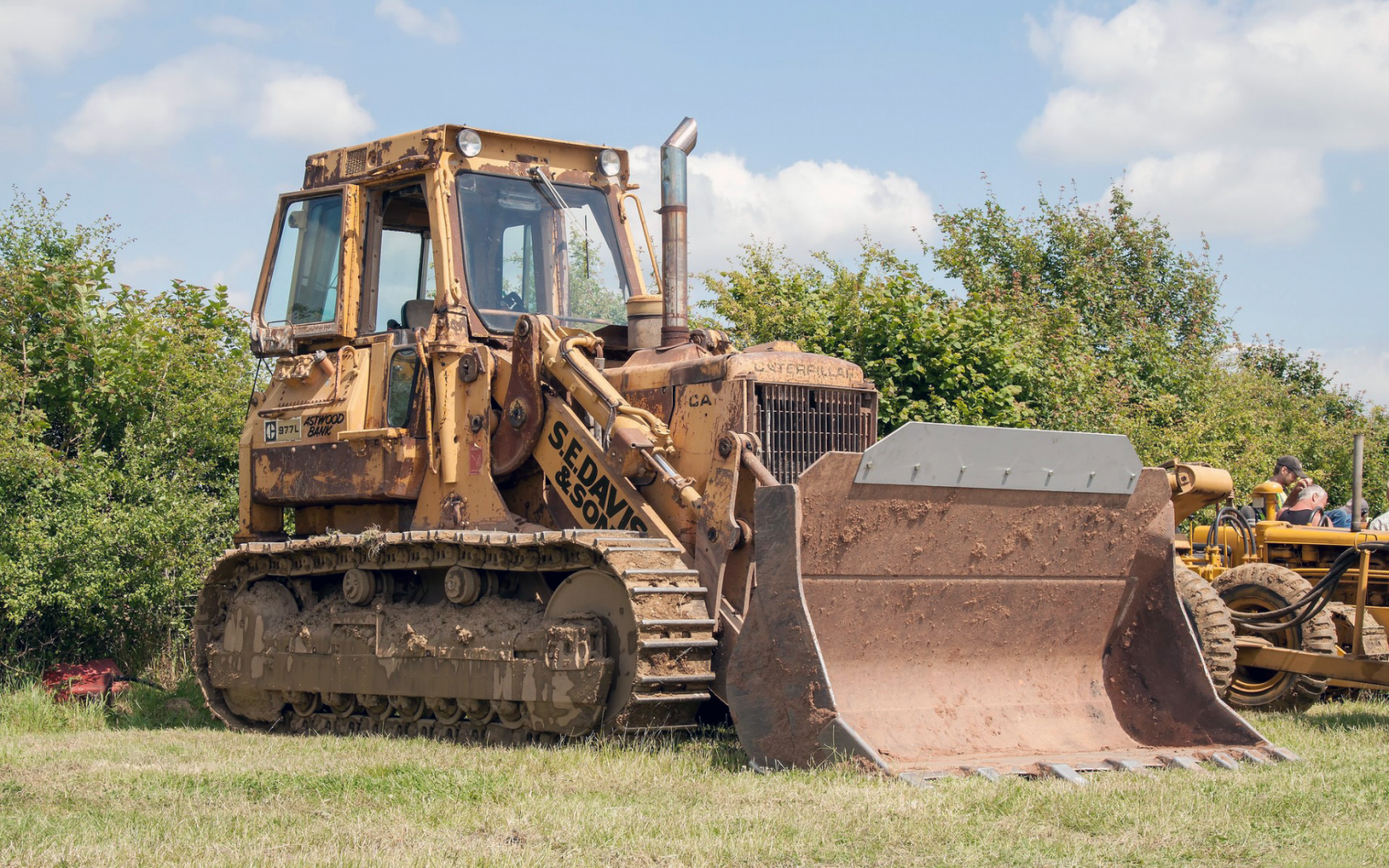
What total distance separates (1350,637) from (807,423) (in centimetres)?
555

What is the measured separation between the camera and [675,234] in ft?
29.8

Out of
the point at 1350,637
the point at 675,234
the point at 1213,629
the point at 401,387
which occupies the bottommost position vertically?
the point at 1350,637

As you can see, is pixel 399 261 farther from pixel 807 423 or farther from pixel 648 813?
pixel 648 813

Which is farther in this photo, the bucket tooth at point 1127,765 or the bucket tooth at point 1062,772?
the bucket tooth at point 1127,765

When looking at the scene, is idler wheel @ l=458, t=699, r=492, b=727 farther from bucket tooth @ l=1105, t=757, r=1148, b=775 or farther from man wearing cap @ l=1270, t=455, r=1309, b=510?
man wearing cap @ l=1270, t=455, r=1309, b=510

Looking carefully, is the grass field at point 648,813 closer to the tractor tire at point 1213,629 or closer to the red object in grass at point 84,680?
the tractor tire at point 1213,629

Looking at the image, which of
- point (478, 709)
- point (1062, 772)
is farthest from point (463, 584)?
point (1062, 772)

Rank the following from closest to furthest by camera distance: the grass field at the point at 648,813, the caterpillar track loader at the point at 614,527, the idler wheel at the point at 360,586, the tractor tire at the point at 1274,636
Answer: the grass field at the point at 648,813 → the caterpillar track loader at the point at 614,527 → the idler wheel at the point at 360,586 → the tractor tire at the point at 1274,636

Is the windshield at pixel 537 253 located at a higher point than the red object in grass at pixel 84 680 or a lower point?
higher

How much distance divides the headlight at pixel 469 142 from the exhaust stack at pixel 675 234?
121 centimetres

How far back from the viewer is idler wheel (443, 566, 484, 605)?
8.77m

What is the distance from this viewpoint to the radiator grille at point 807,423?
27.5 feet

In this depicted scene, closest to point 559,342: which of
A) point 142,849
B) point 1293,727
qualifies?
point 142,849

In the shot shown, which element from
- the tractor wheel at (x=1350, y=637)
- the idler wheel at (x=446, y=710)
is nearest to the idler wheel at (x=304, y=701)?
the idler wheel at (x=446, y=710)
